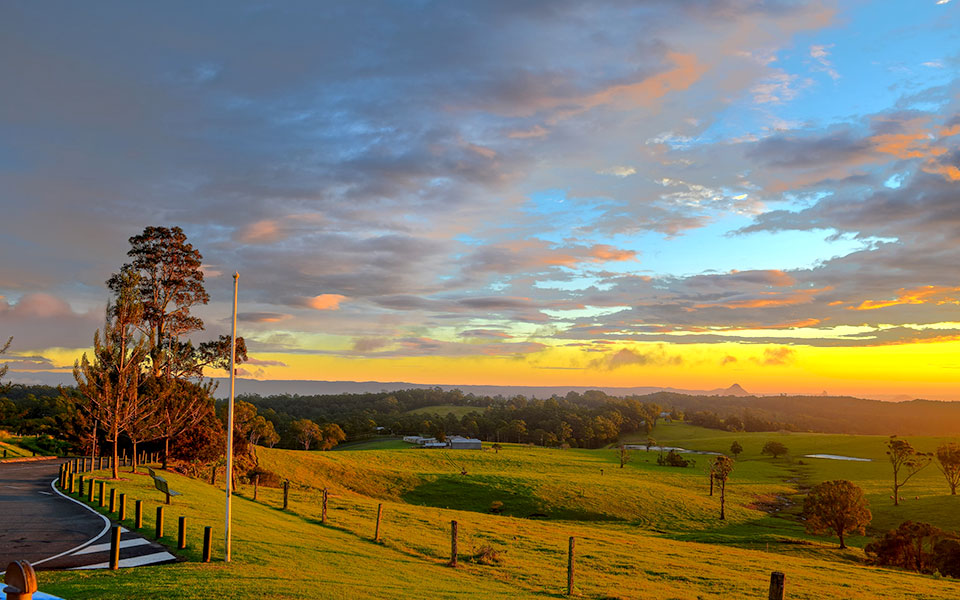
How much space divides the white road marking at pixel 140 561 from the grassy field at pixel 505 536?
47.5 inches

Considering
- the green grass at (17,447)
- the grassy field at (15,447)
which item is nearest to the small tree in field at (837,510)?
the grassy field at (15,447)

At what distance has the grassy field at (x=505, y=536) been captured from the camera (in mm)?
24062

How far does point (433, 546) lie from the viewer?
41250 mm

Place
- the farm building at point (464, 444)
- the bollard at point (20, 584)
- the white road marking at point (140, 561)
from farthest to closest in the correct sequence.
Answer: the farm building at point (464, 444) → the white road marking at point (140, 561) → the bollard at point (20, 584)

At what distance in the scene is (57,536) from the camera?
27.0 metres

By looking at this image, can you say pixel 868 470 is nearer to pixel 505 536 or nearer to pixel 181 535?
pixel 505 536

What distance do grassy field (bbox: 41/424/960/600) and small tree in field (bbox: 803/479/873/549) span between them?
229 cm

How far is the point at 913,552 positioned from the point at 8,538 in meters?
77.9

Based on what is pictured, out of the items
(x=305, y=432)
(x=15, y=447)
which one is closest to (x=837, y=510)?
(x=15, y=447)

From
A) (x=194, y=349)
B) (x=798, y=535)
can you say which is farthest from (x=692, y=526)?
(x=194, y=349)

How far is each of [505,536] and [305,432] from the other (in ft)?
376

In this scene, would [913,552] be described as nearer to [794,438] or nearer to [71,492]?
[71,492]

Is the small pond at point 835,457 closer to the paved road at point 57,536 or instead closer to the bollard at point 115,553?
the paved road at point 57,536

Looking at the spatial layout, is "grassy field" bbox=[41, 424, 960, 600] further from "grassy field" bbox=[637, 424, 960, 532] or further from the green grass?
the green grass
